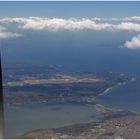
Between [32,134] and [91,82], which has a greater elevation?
[91,82]

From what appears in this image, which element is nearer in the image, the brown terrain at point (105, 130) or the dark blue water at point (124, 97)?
the brown terrain at point (105, 130)

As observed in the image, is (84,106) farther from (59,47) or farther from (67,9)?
(67,9)

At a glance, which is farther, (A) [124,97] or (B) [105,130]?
(A) [124,97]

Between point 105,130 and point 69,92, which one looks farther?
point 69,92

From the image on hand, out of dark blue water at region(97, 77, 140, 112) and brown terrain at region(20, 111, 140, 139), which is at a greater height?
dark blue water at region(97, 77, 140, 112)

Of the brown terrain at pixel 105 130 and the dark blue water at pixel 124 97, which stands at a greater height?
the dark blue water at pixel 124 97

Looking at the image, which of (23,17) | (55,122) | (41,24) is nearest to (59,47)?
(41,24)

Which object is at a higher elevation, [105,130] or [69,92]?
[69,92]

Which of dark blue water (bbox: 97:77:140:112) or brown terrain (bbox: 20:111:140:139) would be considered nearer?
brown terrain (bbox: 20:111:140:139)

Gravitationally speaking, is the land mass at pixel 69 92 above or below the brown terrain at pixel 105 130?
above

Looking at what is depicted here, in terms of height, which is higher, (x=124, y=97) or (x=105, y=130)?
(x=124, y=97)

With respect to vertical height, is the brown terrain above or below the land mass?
below
